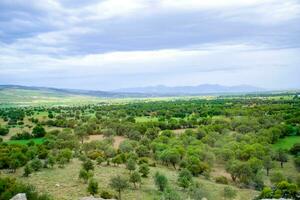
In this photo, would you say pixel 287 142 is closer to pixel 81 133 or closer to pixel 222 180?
pixel 222 180

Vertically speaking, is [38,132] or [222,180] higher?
[38,132]

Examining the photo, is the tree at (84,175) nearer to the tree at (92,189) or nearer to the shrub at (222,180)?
the tree at (92,189)

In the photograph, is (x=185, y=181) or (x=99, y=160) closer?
(x=185, y=181)

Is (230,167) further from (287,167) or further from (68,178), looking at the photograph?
(68,178)

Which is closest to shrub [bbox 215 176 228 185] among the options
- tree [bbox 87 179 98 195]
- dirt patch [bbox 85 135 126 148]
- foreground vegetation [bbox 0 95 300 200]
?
foreground vegetation [bbox 0 95 300 200]

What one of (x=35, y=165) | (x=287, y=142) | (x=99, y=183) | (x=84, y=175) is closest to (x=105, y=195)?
(x=99, y=183)

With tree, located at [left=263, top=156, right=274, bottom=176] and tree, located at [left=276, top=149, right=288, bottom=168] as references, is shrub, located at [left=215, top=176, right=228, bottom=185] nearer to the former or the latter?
tree, located at [left=263, top=156, right=274, bottom=176]

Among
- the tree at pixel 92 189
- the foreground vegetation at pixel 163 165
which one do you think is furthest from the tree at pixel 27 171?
the tree at pixel 92 189

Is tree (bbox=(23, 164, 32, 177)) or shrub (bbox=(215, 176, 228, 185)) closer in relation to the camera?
tree (bbox=(23, 164, 32, 177))

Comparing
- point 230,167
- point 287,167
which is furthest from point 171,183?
point 287,167
